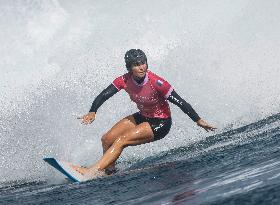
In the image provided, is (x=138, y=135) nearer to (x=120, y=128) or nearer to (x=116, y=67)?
(x=120, y=128)

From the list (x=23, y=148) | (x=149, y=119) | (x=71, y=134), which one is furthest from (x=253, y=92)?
(x=149, y=119)

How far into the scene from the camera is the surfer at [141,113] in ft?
27.7

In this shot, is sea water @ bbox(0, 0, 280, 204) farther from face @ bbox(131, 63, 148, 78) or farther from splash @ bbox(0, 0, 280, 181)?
face @ bbox(131, 63, 148, 78)

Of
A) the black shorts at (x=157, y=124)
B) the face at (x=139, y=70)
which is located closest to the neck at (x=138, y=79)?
the face at (x=139, y=70)

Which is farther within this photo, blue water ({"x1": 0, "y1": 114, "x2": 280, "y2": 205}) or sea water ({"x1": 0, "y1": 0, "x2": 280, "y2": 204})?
sea water ({"x1": 0, "y1": 0, "x2": 280, "y2": 204})

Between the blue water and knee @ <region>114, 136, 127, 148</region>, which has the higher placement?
knee @ <region>114, 136, 127, 148</region>

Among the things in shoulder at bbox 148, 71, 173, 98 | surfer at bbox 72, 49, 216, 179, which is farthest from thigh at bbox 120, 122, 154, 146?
shoulder at bbox 148, 71, 173, 98

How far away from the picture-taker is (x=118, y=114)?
48.6 feet

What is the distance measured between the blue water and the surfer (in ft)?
3.31

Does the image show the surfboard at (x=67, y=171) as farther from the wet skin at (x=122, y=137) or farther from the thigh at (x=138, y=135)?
the thigh at (x=138, y=135)

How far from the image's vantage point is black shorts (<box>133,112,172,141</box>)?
Answer: 8867mm

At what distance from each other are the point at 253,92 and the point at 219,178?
1185 cm

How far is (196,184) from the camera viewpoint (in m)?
5.12

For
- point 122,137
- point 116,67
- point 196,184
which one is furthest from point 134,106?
point 196,184
